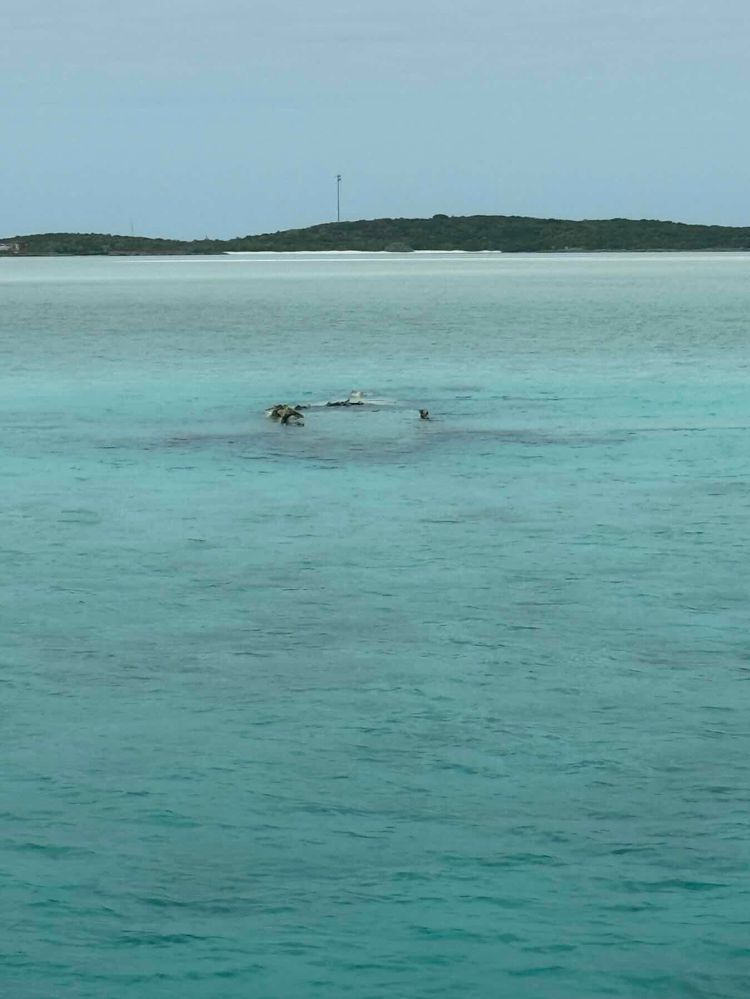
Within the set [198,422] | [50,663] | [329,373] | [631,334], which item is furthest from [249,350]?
[50,663]

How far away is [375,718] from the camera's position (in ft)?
52.3

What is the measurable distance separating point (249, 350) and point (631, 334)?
2162 cm

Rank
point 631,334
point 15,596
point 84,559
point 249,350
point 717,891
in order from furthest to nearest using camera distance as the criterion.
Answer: point 631,334 < point 249,350 < point 84,559 < point 15,596 < point 717,891

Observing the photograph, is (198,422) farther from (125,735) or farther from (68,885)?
(68,885)

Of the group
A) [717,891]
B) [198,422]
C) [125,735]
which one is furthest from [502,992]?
[198,422]

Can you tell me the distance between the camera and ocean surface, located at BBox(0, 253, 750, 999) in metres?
11.4

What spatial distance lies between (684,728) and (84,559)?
10.6m

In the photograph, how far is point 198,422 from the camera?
1679 inches

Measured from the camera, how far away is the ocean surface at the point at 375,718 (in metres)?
11.4

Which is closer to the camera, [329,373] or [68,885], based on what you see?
[68,885]

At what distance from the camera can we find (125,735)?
50.9ft

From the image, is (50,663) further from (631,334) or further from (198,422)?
(631,334)

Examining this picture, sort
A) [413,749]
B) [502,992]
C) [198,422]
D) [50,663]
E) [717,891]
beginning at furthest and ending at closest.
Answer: [198,422] < [50,663] < [413,749] < [717,891] < [502,992]

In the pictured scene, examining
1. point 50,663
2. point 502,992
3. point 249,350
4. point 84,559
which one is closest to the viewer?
point 502,992
